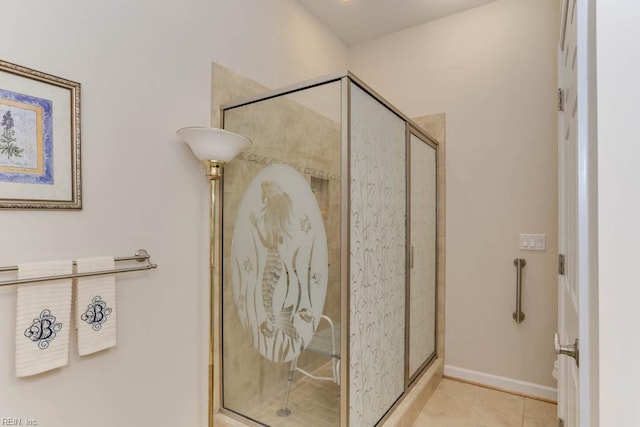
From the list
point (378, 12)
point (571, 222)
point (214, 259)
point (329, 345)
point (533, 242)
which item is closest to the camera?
point (571, 222)

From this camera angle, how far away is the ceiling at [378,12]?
2.56 m

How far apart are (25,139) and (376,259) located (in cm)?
156

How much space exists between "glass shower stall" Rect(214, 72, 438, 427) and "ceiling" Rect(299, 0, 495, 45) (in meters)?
1.18

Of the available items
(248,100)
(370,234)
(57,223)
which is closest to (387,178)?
(370,234)

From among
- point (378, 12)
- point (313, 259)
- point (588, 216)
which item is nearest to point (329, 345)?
point (313, 259)

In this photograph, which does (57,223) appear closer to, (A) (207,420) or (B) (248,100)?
(B) (248,100)

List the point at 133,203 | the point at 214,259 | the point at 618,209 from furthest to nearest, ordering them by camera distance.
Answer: the point at 214,259 → the point at 133,203 → the point at 618,209

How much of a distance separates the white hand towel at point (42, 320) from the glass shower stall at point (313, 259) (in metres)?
0.76

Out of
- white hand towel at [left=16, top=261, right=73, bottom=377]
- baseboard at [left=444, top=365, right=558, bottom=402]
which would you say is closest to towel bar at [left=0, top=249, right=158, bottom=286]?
white hand towel at [left=16, top=261, right=73, bottom=377]

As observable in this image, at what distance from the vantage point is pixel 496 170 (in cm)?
252

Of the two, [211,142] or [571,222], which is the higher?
[211,142]

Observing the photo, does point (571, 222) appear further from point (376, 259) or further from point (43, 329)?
point (43, 329)

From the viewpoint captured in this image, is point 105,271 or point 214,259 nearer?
point 105,271

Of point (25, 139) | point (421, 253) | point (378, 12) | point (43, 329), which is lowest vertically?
point (43, 329)
